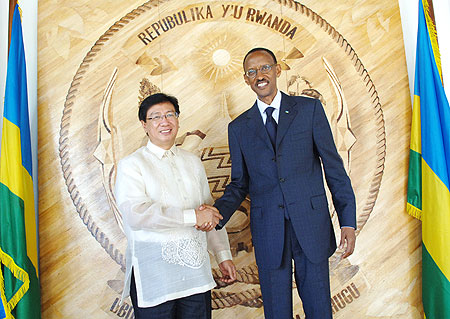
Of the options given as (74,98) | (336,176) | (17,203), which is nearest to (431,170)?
(336,176)

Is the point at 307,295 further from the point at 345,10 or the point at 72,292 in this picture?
the point at 345,10

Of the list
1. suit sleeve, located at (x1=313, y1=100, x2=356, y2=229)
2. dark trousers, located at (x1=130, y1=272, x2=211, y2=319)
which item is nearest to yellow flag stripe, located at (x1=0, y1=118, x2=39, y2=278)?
dark trousers, located at (x1=130, y1=272, x2=211, y2=319)

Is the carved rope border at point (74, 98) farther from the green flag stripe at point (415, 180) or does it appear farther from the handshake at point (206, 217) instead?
the handshake at point (206, 217)

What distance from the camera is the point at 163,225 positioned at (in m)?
1.75

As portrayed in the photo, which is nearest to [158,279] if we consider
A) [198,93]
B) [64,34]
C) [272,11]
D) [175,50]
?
[198,93]

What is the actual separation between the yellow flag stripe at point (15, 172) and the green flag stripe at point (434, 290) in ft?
7.85

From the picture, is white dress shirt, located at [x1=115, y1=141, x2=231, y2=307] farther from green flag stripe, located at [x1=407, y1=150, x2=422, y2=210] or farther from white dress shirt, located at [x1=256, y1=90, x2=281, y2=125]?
green flag stripe, located at [x1=407, y1=150, x2=422, y2=210]

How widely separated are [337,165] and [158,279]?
0.96m

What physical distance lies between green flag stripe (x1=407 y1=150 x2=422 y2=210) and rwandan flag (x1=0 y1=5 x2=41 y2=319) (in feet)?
7.72

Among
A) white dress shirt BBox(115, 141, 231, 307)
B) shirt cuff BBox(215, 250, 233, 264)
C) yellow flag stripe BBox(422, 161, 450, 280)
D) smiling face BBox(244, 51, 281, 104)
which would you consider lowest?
yellow flag stripe BBox(422, 161, 450, 280)

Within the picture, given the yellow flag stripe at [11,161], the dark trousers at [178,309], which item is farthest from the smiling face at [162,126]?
the yellow flag stripe at [11,161]

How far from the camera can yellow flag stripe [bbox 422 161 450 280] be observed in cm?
247

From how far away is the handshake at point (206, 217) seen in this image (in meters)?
1.80

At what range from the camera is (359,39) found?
2779 mm
